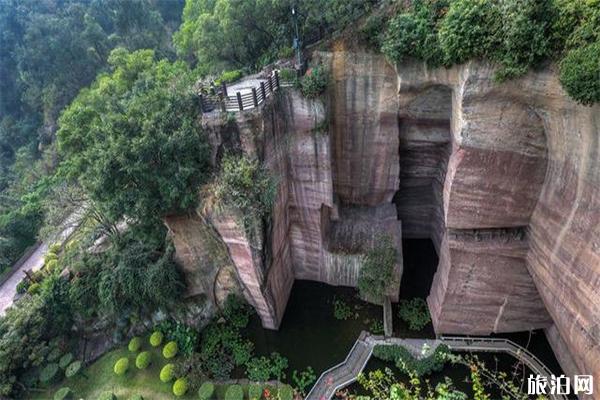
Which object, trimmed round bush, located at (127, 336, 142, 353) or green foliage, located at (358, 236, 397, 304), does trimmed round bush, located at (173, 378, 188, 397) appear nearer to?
trimmed round bush, located at (127, 336, 142, 353)

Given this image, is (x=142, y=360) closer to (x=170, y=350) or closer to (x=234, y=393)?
(x=170, y=350)

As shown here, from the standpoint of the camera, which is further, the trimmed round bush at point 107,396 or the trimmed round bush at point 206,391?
the trimmed round bush at point 107,396

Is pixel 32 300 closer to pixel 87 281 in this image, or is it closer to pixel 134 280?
pixel 87 281

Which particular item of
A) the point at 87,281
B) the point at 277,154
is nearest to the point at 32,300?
the point at 87,281

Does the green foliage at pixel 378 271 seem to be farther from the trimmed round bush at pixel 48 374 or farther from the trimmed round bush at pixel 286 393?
the trimmed round bush at pixel 48 374

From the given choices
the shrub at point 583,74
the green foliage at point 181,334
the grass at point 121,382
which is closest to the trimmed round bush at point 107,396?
the grass at point 121,382

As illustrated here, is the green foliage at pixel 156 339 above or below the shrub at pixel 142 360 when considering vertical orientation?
above
